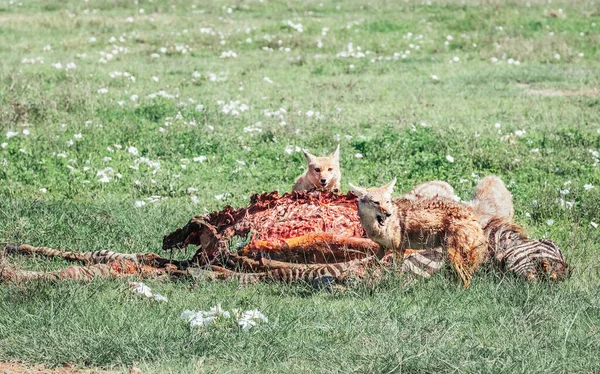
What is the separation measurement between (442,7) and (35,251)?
16798 millimetres

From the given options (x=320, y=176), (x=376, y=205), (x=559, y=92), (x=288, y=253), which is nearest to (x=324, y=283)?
(x=288, y=253)

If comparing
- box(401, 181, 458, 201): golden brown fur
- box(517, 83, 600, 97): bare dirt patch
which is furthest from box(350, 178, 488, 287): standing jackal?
box(517, 83, 600, 97): bare dirt patch

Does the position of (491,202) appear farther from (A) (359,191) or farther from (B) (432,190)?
(A) (359,191)

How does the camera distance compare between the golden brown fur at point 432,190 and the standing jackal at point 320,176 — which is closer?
the golden brown fur at point 432,190

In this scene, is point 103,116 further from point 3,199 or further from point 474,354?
point 474,354

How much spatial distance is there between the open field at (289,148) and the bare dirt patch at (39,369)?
0.07 meters

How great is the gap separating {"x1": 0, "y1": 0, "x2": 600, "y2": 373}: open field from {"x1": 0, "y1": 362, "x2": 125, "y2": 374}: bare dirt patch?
0.22ft

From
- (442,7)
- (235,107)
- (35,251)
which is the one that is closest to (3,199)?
(35,251)

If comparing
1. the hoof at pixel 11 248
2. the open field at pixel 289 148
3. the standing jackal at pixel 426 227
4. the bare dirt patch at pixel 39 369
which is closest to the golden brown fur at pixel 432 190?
the standing jackal at pixel 426 227

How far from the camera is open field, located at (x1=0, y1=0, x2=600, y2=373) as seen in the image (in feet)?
18.8

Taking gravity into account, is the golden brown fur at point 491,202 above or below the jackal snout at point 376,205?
below

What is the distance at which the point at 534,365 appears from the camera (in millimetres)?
5367

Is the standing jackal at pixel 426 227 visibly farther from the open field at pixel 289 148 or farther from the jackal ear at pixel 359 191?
the open field at pixel 289 148

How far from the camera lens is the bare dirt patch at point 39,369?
5390mm
